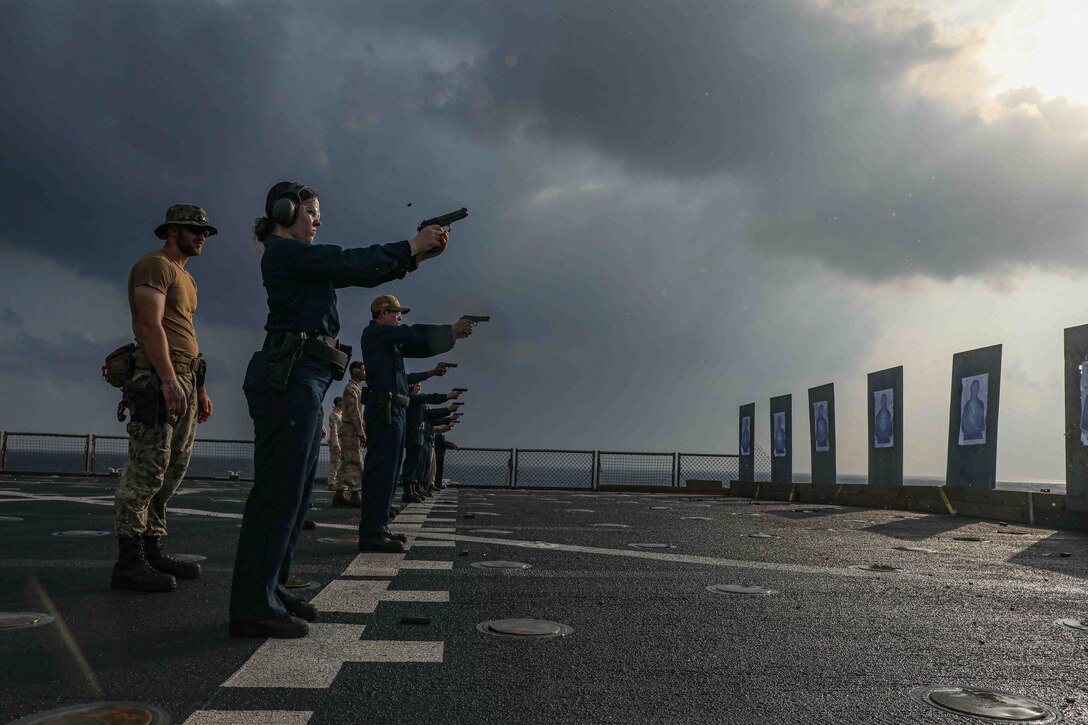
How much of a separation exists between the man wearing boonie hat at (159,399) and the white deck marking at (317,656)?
1564 mm

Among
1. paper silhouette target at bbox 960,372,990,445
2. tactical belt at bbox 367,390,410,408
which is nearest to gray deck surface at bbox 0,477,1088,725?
tactical belt at bbox 367,390,410,408

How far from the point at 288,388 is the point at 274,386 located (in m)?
0.06

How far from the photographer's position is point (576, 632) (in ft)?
11.5

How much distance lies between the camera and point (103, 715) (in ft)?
7.31

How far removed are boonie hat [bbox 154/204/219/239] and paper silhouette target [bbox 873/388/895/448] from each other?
763 inches

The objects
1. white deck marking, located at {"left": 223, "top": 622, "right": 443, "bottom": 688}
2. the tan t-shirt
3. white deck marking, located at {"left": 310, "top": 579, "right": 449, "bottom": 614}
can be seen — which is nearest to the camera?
white deck marking, located at {"left": 223, "top": 622, "right": 443, "bottom": 688}

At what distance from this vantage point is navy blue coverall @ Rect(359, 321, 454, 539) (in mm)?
6426

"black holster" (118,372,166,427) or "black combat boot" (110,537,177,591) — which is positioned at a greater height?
"black holster" (118,372,166,427)

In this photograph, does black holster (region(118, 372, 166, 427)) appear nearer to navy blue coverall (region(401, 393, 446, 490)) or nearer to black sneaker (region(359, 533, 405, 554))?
black sneaker (region(359, 533, 405, 554))

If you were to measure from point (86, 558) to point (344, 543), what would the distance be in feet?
6.54

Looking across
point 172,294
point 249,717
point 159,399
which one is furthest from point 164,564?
point 249,717

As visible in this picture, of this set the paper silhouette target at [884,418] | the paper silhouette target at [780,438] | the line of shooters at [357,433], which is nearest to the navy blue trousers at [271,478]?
the line of shooters at [357,433]

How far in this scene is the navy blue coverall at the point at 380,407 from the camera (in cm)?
643

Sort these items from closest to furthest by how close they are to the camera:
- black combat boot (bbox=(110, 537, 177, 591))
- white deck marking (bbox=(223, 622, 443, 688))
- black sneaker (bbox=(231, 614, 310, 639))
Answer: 1. white deck marking (bbox=(223, 622, 443, 688))
2. black sneaker (bbox=(231, 614, 310, 639))
3. black combat boot (bbox=(110, 537, 177, 591))
